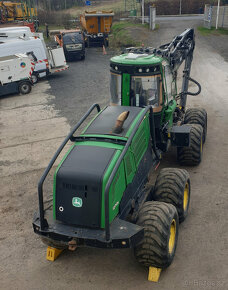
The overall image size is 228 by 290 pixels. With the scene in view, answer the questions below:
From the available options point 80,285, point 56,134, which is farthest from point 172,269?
point 56,134

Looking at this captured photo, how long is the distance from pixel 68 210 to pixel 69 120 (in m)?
7.98

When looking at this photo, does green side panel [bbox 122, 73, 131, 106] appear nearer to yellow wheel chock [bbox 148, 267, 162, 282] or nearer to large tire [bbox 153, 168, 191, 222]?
large tire [bbox 153, 168, 191, 222]

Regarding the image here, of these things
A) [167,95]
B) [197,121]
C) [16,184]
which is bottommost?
[16,184]

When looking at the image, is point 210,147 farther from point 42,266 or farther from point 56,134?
point 42,266

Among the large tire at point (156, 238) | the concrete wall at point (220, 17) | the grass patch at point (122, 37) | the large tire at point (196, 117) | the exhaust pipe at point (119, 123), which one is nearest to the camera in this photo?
the large tire at point (156, 238)

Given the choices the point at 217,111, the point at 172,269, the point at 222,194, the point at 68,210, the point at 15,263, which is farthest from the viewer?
the point at 217,111

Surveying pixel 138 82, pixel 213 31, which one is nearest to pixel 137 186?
pixel 138 82

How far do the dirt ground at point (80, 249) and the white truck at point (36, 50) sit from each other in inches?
105

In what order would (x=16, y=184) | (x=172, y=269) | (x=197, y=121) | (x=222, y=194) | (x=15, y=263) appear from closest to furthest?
(x=172, y=269)
(x=15, y=263)
(x=222, y=194)
(x=16, y=184)
(x=197, y=121)

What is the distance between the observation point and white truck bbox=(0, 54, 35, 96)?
618 inches

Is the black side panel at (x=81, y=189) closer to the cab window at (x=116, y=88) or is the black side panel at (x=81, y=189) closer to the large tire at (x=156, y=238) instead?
the large tire at (x=156, y=238)

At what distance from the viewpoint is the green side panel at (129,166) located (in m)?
5.55

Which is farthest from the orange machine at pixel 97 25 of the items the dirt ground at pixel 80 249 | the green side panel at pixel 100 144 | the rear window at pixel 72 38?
the green side panel at pixel 100 144

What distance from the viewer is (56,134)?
11.6 metres
